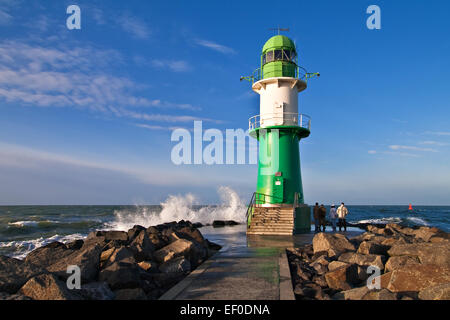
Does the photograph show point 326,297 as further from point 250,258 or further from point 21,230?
point 21,230

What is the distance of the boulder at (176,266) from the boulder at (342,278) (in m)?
2.95

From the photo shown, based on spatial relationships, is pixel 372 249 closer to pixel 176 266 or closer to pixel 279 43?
pixel 176 266

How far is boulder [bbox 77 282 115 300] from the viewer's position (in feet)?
16.3

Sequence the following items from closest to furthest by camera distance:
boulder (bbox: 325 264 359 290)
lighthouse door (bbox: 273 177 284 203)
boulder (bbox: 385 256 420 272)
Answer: boulder (bbox: 325 264 359 290)
boulder (bbox: 385 256 420 272)
lighthouse door (bbox: 273 177 284 203)

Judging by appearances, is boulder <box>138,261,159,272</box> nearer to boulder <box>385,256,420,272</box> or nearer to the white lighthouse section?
boulder <box>385,256,420,272</box>

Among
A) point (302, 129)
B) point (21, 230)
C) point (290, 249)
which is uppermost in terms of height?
point (302, 129)

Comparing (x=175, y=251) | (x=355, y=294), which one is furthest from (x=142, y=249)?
(x=355, y=294)

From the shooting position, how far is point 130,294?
5301mm

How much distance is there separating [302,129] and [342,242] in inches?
321

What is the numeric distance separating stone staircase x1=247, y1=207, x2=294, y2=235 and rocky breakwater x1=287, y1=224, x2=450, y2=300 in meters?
4.31

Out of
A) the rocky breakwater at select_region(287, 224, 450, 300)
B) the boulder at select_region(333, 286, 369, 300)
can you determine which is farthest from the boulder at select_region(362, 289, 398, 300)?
the boulder at select_region(333, 286, 369, 300)

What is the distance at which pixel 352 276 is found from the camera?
671cm
